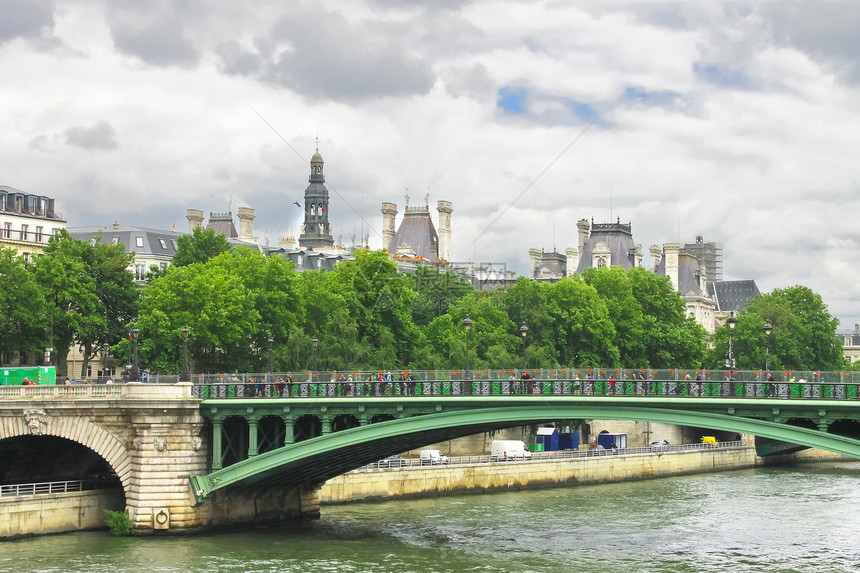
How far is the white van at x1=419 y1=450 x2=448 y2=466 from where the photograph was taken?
59138 millimetres

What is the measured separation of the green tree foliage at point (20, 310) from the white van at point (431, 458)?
65.6 ft

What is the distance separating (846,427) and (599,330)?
1869 inches

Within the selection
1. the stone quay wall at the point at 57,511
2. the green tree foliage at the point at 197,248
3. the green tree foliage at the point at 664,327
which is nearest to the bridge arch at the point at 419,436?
the stone quay wall at the point at 57,511

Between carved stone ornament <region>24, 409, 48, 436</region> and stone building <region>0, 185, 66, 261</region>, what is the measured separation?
108ft

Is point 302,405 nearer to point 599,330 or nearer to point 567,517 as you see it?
point 567,517

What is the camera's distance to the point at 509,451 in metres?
65.4

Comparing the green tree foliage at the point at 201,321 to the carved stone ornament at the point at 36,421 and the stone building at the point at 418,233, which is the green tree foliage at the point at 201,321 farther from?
the stone building at the point at 418,233

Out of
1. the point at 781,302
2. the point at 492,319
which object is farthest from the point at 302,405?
the point at 781,302

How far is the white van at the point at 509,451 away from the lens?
6328 centimetres

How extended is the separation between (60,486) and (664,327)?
54650 mm

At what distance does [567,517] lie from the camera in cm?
5166

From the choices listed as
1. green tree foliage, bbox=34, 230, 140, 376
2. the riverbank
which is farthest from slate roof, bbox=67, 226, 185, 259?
the riverbank

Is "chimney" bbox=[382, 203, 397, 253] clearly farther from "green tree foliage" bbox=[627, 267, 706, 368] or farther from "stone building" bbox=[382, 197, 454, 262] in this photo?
"green tree foliage" bbox=[627, 267, 706, 368]

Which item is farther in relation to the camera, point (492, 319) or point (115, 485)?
point (492, 319)
